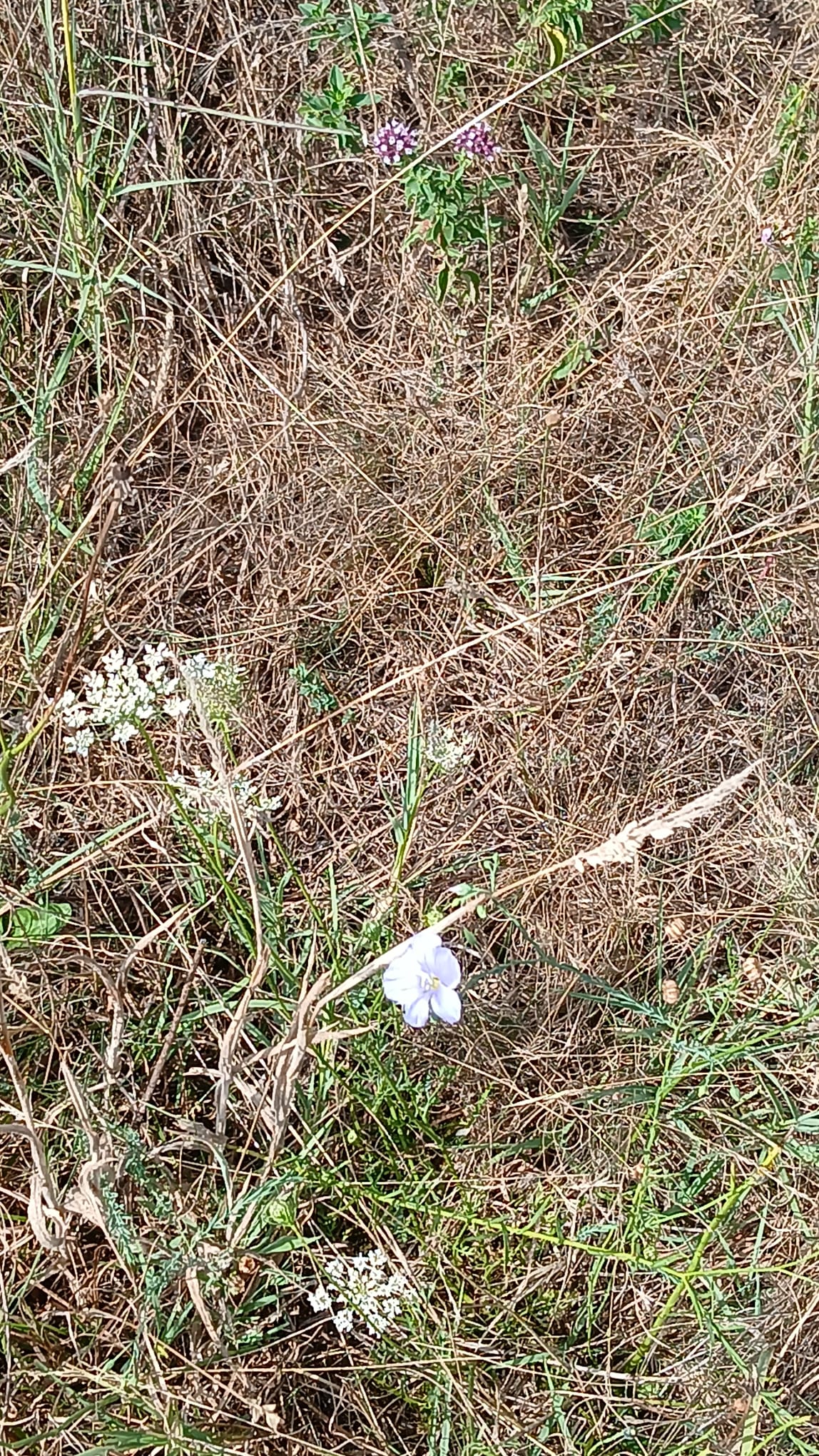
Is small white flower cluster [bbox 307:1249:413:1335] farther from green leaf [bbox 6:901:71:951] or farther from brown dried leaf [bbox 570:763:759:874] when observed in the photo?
brown dried leaf [bbox 570:763:759:874]

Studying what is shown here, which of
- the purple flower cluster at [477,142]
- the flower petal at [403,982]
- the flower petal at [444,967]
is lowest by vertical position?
the flower petal at [403,982]

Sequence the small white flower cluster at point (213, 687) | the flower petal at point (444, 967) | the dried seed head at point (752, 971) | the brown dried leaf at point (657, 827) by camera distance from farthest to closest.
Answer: the dried seed head at point (752, 971) < the small white flower cluster at point (213, 687) < the flower petal at point (444, 967) < the brown dried leaf at point (657, 827)

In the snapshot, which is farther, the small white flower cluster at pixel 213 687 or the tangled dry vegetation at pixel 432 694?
the tangled dry vegetation at pixel 432 694

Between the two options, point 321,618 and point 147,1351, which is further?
point 321,618

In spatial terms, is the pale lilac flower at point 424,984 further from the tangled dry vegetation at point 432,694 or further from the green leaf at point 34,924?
the green leaf at point 34,924

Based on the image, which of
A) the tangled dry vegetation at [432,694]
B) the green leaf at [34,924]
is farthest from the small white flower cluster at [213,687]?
the green leaf at [34,924]

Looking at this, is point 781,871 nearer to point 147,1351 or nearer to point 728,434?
point 728,434

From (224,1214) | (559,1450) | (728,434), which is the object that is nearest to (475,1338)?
(559,1450)
